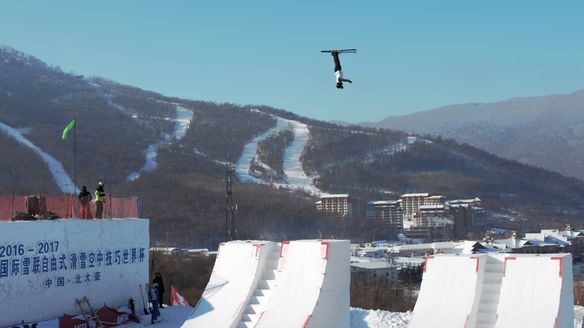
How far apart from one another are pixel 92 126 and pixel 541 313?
166 metres

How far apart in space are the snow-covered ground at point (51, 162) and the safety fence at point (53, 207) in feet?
307

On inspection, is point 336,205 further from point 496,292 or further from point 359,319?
point 496,292

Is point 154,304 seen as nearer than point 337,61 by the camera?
No

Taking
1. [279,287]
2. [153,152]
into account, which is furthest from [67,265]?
[153,152]

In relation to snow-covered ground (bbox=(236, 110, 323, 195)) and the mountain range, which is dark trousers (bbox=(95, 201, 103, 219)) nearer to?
the mountain range

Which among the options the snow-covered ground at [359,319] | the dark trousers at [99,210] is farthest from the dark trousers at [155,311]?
the dark trousers at [99,210]

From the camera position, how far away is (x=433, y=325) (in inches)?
536

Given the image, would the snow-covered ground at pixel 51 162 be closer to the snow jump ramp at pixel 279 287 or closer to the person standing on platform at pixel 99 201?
the person standing on platform at pixel 99 201

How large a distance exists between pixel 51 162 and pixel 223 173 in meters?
33.9

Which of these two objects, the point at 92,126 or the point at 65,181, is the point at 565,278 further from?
the point at 92,126

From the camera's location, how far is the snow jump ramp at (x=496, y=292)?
42.5ft

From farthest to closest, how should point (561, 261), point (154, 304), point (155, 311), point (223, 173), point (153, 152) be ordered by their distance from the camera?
point (153, 152), point (223, 173), point (155, 311), point (154, 304), point (561, 261)

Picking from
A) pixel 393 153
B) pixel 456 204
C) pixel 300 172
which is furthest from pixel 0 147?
pixel 393 153

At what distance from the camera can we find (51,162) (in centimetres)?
13375
